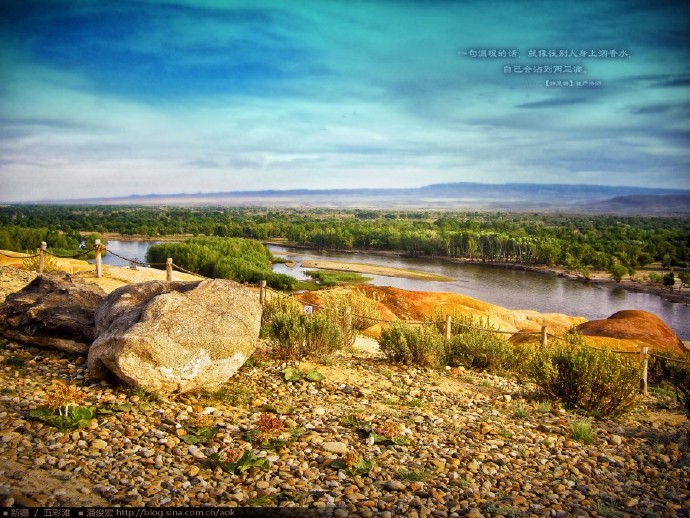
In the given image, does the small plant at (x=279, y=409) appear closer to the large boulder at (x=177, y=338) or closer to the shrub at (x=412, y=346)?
the large boulder at (x=177, y=338)

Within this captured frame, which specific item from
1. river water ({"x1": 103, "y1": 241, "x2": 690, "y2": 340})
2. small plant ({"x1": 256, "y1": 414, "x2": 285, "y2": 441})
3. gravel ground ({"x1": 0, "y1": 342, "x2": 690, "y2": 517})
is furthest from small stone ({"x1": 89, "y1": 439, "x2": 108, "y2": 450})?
river water ({"x1": 103, "y1": 241, "x2": 690, "y2": 340})

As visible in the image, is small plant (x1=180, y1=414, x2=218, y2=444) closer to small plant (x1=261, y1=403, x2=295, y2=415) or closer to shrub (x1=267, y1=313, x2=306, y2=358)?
small plant (x1=261, y1=403, x2=295, y2=415)

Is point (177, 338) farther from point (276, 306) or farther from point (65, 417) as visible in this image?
point (276, 306)

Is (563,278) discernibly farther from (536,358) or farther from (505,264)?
(536,358)

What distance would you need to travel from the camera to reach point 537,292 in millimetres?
50844

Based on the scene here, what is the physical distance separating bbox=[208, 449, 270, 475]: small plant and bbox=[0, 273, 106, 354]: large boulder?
12.1 ft

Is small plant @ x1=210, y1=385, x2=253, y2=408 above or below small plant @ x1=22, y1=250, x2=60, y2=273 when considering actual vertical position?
below

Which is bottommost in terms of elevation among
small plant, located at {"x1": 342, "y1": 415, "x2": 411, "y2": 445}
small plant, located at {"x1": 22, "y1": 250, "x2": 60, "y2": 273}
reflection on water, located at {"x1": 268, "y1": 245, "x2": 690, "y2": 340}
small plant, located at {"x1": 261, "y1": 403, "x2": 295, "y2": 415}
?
reflection on water, located at {"x1": 268, "y1": 245, "x2": 690, "y2": 340}

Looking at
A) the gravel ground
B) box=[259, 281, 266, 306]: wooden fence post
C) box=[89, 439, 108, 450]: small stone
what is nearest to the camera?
the gravel ground

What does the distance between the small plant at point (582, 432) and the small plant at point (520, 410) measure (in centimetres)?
66

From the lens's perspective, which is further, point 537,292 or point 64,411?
point 537,292

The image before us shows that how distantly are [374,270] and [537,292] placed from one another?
18135 millimetres

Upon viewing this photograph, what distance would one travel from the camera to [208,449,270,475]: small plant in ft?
16.1

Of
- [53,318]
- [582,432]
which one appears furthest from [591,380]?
[53,318]
